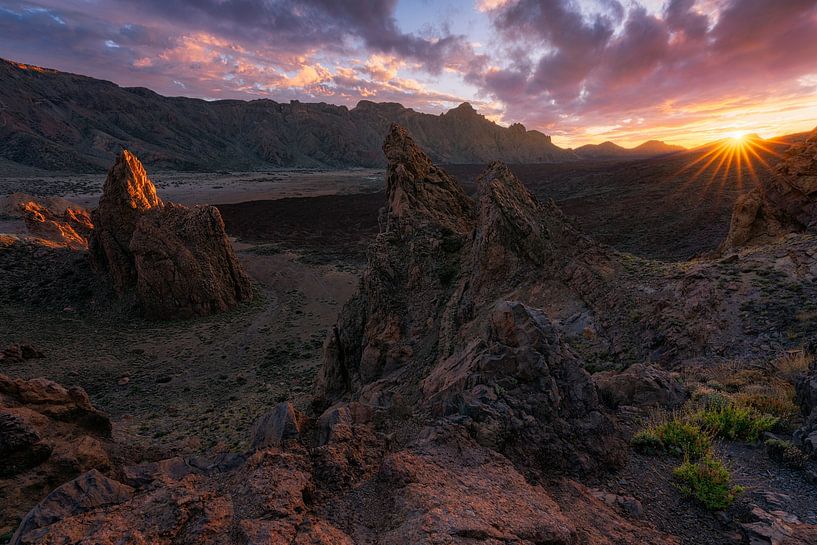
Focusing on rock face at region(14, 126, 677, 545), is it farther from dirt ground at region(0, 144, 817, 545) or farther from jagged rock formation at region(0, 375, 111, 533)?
jagged rock formation at region(0, 375, 111, 533)

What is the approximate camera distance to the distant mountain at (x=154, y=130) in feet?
335

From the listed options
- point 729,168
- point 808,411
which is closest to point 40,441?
point 808,411

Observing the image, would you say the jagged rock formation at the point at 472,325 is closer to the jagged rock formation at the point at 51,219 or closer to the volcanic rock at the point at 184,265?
the volcanic rock at the point at 184,265

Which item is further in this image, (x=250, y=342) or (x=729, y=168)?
(x=729, y=168)

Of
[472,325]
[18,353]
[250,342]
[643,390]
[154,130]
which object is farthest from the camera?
[154,130]

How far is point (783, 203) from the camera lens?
15047 mm

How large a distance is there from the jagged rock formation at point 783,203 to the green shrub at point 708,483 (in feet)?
46.7

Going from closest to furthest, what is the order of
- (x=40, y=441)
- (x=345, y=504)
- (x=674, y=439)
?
1. (x=345, y=504)
2. (x=674, y=439)
3. (x=40, y=441)

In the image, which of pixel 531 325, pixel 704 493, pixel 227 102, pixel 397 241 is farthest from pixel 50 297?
pixel 227 102

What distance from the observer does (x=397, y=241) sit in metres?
13.6

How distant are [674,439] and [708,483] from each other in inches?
34.9

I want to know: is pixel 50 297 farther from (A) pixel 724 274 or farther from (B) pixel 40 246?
(A) pixel 724 274

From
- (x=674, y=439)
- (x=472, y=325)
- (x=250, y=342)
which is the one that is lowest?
(x=250, y=342)

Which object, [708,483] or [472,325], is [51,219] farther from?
[708,483]
